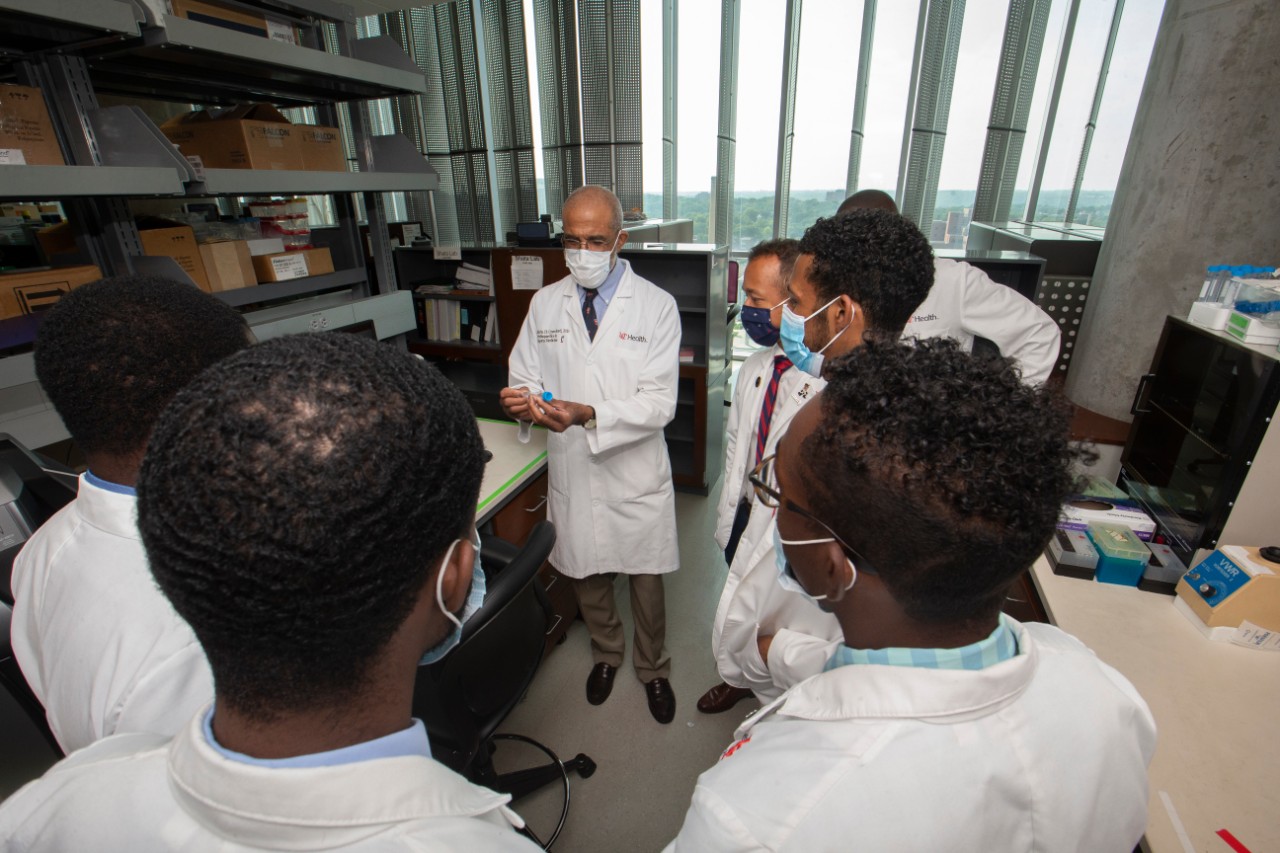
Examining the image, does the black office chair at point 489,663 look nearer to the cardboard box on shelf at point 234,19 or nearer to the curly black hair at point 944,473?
the curly black hair at point 944,473

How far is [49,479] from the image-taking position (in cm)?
139

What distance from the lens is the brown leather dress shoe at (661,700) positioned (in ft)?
6.62

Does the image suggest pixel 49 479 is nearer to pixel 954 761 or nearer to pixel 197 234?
pixel 197 234

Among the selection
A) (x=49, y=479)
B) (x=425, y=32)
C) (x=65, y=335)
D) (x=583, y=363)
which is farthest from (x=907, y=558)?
(x=425, y=32)

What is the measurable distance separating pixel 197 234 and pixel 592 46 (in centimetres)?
355

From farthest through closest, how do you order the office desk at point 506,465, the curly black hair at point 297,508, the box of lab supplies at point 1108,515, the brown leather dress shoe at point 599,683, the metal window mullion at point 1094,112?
1. the metal window mullion at point 1094,112
2. the brown leather dress shoe at point 599,683
3. the office desk at point 506,465
4. the box of lab supplies at point 1108,515
5. the curly black hair at point 297,508

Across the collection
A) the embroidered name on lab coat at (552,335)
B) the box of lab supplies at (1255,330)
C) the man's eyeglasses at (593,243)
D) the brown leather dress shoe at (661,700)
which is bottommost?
the brown leather dress shoe at (661,700)

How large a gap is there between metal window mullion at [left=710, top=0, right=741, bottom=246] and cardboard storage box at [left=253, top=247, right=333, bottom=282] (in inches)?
103

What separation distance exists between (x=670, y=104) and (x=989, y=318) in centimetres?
361

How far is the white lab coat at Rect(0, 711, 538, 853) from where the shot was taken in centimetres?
46

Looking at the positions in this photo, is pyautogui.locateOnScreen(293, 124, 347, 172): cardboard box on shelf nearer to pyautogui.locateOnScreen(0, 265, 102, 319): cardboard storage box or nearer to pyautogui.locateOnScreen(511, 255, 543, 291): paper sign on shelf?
pyautogui.locateOnScreen(0, 265, 102, 319): cardboard storage box

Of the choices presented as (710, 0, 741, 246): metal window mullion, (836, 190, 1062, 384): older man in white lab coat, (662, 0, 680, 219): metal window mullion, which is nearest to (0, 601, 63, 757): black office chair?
(836, 190, 1062, 384): older man in white lab coat

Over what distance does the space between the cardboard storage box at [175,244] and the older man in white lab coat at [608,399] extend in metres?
1.07

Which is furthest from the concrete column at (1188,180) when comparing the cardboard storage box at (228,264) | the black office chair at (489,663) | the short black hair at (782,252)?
the cardboard storage box at (228,264)
